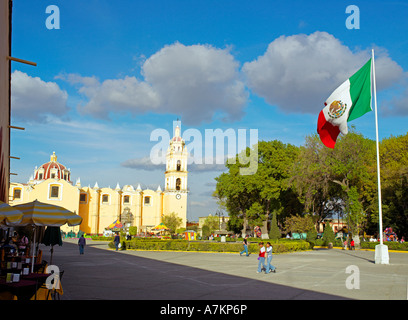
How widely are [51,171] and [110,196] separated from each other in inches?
536

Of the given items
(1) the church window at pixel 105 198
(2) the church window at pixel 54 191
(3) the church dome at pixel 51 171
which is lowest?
(1) the church window at pixel 105 198

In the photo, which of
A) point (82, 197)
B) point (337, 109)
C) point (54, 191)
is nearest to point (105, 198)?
point (82, 197)

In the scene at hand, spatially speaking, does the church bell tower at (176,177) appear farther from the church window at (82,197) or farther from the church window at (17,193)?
the church window at (17,193)

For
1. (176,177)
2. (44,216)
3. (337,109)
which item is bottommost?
(44,216)

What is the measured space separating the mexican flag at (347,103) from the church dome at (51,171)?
71.6 metres

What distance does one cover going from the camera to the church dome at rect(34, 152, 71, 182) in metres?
81.1

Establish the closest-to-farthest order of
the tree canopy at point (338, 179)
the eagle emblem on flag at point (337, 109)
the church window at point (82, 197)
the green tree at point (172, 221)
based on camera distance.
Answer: the eagle emblem on flag at point (337, 109) < the tree canopy at point (338, 179) < the church window at point (82, 197) < the green tree at point (172, 221)

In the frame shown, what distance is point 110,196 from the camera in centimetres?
8238

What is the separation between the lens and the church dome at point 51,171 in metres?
81.1

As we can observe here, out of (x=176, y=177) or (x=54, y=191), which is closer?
(x=54, y=191)

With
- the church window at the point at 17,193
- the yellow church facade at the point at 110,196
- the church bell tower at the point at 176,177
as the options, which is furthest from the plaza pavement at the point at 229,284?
the church bell tower at the point at 176,177

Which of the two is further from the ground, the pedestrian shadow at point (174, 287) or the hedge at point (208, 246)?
the pedestrian shadow at point (174, 287)

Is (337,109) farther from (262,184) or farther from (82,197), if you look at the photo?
(82,197)

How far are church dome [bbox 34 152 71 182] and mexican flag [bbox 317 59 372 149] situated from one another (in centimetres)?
7162
